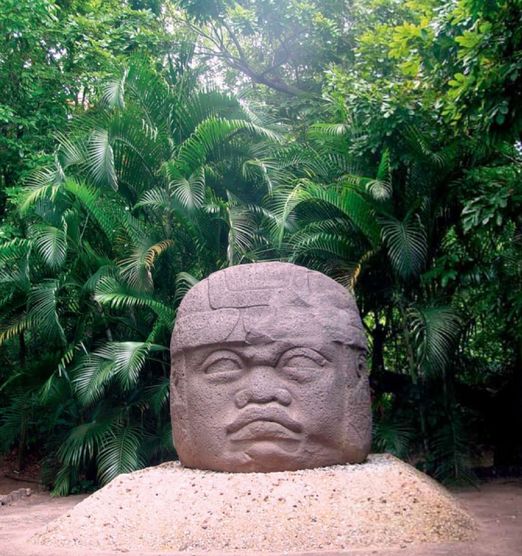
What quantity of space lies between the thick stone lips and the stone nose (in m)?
0.09

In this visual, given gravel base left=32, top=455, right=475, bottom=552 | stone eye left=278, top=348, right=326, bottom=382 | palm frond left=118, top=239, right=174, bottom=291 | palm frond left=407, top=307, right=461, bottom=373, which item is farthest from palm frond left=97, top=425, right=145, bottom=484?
palm frond left=407, top=307, right=461, bottom=373

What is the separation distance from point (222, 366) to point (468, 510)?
101 inches

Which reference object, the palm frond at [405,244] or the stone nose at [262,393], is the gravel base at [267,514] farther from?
the palm frond at [405,244]

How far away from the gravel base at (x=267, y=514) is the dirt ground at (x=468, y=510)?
0.16 metres

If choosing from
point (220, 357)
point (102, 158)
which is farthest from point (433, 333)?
point (102, 158)

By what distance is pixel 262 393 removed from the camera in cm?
641

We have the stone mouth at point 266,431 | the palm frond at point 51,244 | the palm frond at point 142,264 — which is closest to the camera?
the stone mouth at point 266,431

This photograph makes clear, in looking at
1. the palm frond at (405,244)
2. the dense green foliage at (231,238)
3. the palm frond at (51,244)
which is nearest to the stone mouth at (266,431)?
the dense green foliage at (231,238)

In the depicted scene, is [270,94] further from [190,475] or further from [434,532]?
[434,532]

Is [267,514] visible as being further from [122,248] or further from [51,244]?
[122,248]

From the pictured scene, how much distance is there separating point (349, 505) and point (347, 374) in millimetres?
1406

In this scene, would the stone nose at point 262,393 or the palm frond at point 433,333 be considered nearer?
the stone nose at point 262,393

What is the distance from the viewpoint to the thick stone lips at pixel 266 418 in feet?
20.8

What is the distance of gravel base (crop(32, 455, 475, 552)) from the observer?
529cm
